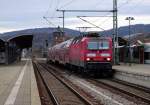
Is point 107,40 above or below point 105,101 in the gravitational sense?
above

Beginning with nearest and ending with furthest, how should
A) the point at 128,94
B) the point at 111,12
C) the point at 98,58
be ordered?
1. the point at 128,94
2. the point at 98,58
3. the point at 111,12

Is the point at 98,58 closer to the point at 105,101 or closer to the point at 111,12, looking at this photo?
the point at 105,101

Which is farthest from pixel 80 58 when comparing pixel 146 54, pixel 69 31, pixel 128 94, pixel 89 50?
pixel 69 31

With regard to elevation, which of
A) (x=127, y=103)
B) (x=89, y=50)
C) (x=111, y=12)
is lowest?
(x=127, y=103)

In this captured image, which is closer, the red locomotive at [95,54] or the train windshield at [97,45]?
the red locomotive at [95,54]

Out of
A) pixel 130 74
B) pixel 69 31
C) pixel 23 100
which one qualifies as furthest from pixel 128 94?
pixel 69 31

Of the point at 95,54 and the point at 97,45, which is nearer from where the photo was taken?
the point at 95,54

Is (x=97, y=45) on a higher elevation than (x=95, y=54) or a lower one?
higher

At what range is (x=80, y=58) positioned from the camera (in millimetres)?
35719

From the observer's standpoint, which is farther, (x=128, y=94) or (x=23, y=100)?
(x=128, y=94)

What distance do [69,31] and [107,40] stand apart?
4218 inches

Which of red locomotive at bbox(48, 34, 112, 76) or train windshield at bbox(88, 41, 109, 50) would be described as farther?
train windshield at bbox(88, 41, 109, 50)

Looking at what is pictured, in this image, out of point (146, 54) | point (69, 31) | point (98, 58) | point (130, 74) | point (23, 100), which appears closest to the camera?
point (23, 100)

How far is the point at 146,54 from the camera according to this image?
68.4 metres
